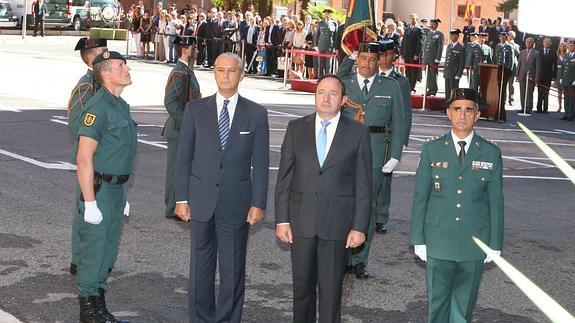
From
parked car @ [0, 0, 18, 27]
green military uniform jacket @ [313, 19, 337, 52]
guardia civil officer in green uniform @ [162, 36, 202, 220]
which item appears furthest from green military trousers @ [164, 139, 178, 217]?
parked car @ [0, 0, 18, 27]

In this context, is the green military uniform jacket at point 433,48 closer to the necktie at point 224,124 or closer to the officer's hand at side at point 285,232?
the necktie at point 224,124

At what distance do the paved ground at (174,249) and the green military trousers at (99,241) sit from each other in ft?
1.35

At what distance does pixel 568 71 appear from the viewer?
25.6 meters

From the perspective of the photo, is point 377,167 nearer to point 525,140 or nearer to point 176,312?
point 176,312

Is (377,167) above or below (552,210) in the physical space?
above

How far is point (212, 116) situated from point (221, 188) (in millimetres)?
493

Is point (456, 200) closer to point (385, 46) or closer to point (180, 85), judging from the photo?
point (385, 46)

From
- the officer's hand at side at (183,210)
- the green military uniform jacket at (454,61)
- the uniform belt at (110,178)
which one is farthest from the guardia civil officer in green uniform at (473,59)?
the officer's hand at side at (183,210)

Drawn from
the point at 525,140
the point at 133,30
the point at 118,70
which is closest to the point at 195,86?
the point at 118,70

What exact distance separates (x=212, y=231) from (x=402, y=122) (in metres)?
2.92

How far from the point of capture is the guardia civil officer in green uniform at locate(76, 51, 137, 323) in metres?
6.50

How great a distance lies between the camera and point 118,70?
6773mm

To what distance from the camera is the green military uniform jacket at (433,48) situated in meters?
28.3

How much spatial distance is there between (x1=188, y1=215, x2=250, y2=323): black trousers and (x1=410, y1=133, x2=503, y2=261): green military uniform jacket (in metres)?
1.22
